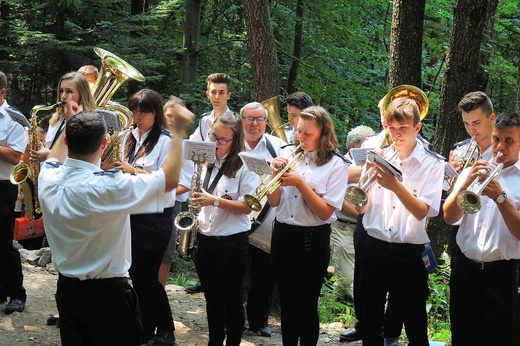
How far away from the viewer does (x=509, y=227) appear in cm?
423

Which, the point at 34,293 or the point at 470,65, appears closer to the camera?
the point at 34,293

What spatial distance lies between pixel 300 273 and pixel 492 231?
1492mm

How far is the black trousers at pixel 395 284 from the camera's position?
475 cm

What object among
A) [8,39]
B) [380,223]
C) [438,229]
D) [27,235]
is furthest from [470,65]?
[8,39]

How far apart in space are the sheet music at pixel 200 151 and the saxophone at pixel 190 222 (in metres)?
0.07

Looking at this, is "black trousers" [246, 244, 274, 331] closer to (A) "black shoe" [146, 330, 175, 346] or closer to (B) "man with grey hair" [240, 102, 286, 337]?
(B) "man with grey hair" [240, 102, 286, 337]

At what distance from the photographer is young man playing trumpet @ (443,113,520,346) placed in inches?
170

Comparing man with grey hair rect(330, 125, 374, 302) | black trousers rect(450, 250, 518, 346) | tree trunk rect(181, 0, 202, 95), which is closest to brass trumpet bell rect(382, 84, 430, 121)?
man with grey hair rect(330, 125, 374, 302)

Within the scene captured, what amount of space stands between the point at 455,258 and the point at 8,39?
31.9ft

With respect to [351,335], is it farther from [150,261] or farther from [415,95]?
[415,95]

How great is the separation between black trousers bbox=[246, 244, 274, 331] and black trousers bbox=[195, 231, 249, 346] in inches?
40.3

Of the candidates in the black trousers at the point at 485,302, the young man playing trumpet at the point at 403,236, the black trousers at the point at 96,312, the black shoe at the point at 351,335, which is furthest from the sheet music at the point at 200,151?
the black shoe at the point at 351,335

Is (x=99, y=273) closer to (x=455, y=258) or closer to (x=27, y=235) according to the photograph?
(x=455, y=258)

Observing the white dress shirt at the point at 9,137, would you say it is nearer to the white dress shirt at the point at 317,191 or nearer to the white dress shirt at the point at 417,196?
the white dress shirt at the point at 317,191
